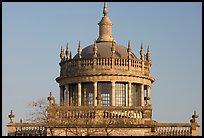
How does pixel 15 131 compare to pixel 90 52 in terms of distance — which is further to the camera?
pixel 90 52

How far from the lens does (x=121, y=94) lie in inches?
2125

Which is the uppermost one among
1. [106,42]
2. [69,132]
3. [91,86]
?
[106,42]

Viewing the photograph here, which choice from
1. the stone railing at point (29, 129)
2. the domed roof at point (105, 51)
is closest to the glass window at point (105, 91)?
the domed roof at point (105, 51)

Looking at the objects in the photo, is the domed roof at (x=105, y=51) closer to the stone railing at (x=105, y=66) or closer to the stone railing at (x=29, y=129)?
the stone railing at (x=105, y=66)

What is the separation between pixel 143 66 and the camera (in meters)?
55.6

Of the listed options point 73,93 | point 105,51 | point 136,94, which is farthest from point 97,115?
point 105,51

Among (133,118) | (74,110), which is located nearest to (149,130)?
(133,118)

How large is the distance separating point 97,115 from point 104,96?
18.7 feet

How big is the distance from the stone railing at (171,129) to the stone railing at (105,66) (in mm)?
7632

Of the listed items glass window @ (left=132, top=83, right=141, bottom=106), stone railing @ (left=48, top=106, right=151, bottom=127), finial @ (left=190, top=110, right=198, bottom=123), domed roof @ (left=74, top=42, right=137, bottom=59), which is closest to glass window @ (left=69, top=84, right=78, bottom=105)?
domed roof @ (left=74, top=42, right=137, bottom=59)

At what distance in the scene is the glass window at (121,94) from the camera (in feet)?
177

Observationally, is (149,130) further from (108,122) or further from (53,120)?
(53,120)

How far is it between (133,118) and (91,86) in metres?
7.06

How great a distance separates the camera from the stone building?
47406mm
